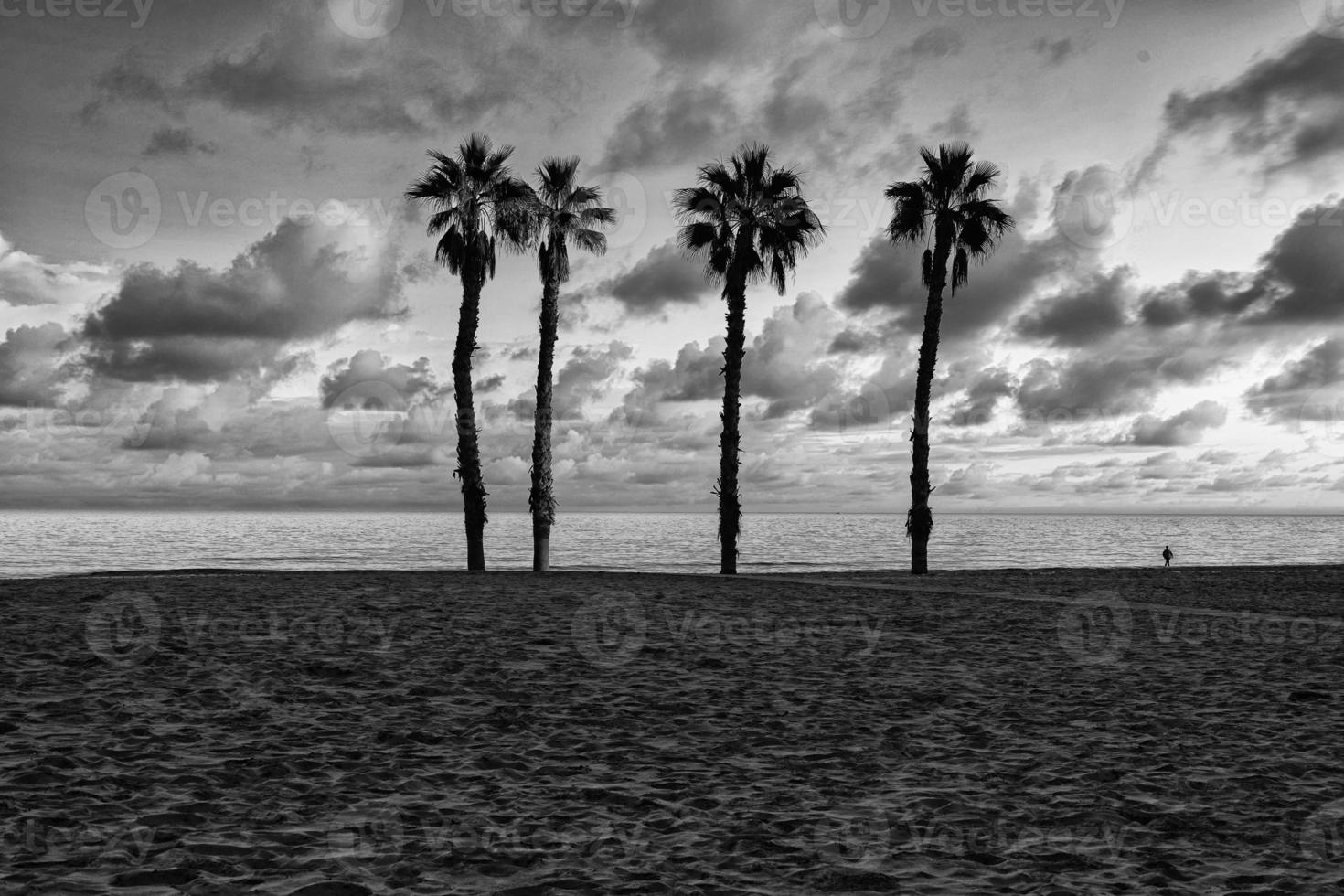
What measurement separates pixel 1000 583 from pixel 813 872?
2396cm

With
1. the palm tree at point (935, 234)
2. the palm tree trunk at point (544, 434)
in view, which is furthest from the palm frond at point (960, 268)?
the palm tree trunk at point (544, 434)

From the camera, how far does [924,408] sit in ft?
102

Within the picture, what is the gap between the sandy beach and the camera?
5.57m

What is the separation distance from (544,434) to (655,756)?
921 inches

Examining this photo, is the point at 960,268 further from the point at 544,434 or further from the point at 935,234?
the point at 544,434

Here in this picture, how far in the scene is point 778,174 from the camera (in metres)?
32.6

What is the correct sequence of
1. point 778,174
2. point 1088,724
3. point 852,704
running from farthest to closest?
point 778,174 < point 852,704 < point 1088,724

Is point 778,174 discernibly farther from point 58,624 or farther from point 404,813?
point 404,813

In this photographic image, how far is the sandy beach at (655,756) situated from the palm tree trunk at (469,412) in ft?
46.1

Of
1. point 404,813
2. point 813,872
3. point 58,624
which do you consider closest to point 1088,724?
point 813,872

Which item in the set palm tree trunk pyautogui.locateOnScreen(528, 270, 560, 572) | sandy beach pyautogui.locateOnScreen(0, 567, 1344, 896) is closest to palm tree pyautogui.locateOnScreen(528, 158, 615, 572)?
palm tree trunk pyautogui.locateOnScreen(528, 270, 560, 572)

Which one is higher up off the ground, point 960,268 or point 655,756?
point 960,268

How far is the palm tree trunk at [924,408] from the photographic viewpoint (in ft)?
103

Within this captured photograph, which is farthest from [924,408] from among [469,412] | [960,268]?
[469,412]
